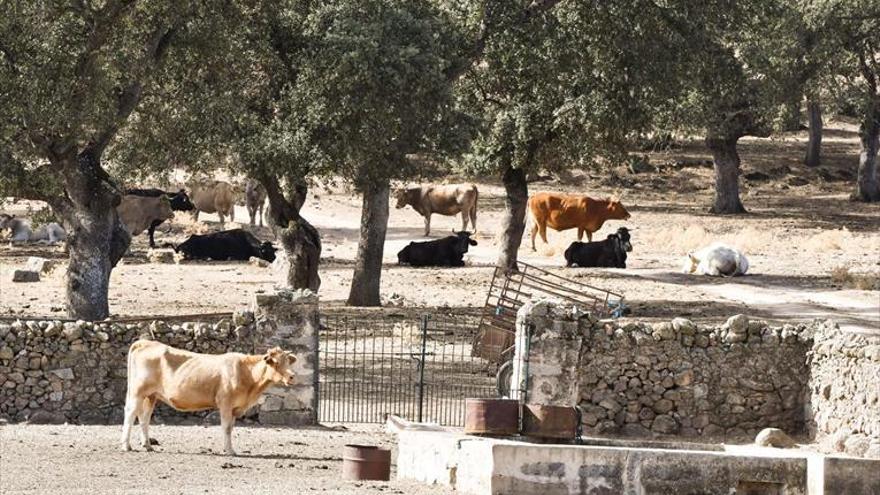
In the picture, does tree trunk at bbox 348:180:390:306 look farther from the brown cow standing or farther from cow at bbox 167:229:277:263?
the brown cow standing

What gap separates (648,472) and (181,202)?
34626mm

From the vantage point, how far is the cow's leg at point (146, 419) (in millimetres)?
20500

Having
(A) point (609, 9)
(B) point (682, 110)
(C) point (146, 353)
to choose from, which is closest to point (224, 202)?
(B) point (682, 110)

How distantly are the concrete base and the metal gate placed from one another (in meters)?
6.21

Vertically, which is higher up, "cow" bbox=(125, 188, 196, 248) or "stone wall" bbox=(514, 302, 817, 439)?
"cow" bbox=(125, 188, 196, 248)

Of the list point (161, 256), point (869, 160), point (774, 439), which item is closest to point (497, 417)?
point (774, 439)

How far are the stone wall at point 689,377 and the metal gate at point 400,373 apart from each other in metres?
1.90

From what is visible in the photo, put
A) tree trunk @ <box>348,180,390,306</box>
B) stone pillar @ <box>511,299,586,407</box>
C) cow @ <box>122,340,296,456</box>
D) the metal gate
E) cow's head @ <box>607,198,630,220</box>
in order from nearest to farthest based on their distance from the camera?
cow @ <box>122,340,296,456</box>
stone pillar @ <box>511,299,586,407</box>
the metal gate
tree trunk @ <box>348,180,390,306</box>
cow's head @ <box>607,198,630,220</box>

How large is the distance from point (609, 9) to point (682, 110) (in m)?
6.27

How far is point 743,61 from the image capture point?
49.6 m

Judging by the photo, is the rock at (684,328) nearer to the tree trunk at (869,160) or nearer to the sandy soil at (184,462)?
the sandy soil at (184,462)

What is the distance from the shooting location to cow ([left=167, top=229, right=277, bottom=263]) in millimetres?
42125

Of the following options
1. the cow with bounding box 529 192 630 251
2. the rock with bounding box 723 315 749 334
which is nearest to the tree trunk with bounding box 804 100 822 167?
the cow with bounding box 529 192 630 251

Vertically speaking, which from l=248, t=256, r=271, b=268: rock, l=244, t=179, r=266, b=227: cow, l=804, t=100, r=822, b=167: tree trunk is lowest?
l=248, t=256, r=271, b=268: rock
